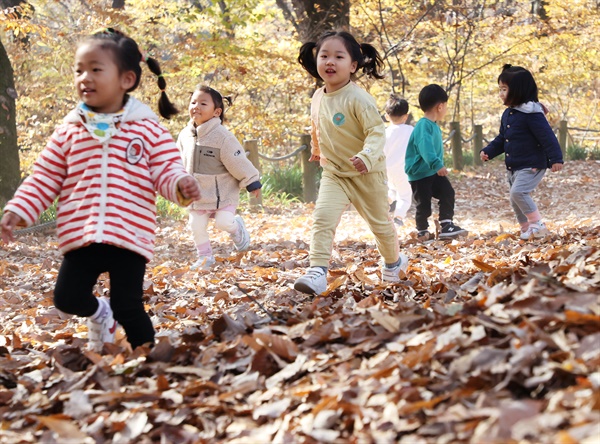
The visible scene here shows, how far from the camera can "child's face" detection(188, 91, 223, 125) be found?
6.61 meters

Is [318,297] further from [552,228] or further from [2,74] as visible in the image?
[2,74]

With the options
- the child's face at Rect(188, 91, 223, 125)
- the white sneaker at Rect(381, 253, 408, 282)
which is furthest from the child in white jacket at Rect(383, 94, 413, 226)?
the white sneaker at Rect(381, 253, 408, 282)

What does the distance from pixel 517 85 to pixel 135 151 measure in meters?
4.76

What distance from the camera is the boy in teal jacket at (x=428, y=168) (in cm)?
775

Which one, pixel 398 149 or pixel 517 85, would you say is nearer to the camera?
pixel 517 85

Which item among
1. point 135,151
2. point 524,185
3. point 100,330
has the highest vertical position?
point 135,151

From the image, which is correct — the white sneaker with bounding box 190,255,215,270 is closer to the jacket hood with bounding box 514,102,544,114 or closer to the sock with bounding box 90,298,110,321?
the sock with bounding box 90,298,110,321

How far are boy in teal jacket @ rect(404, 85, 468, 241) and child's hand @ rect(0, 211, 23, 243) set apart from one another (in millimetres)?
5178

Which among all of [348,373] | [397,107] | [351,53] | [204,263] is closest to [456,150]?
[397,107]

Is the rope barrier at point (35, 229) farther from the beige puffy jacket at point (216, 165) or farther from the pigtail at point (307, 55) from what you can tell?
the pigtail at point (307, 55)

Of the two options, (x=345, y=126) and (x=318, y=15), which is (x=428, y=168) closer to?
(x=345, y=126)

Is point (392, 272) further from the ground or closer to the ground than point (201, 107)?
closer to the ground

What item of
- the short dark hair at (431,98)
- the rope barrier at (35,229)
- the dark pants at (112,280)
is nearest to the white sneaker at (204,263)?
the short dark hair at (431,98)

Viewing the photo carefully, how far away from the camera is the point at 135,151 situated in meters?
3.26
